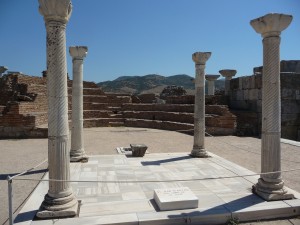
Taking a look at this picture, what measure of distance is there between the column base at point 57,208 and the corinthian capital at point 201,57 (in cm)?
642

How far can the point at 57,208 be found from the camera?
16.3 ft

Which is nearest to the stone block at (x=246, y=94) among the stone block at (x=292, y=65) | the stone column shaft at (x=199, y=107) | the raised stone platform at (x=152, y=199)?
the stone block at (x=292, y=65)

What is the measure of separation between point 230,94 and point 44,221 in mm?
17449

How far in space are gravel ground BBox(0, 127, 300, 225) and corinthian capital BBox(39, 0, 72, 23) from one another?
3.64 meters

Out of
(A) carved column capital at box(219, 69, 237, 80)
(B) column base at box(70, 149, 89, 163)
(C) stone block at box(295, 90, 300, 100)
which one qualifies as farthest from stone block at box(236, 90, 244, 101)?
(B) column base at box(70, 149, 89, 163)

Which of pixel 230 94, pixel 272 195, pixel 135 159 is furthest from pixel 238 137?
pixel 272 195

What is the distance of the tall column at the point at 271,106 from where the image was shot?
5793 mm

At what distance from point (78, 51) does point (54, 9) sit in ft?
14.5

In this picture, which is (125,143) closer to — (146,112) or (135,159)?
(135,159)

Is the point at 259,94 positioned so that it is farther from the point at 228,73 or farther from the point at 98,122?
the point at 98,122

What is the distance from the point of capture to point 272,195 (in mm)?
5672

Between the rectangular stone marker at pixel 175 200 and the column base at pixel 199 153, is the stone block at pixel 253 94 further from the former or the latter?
the rectangular stone marker at pixel 175 200

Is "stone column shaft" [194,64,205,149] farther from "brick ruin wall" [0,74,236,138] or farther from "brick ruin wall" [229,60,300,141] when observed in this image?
"brick ruin wall" [229,60,300,141]

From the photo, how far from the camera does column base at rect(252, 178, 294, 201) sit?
→ 5672 mm
